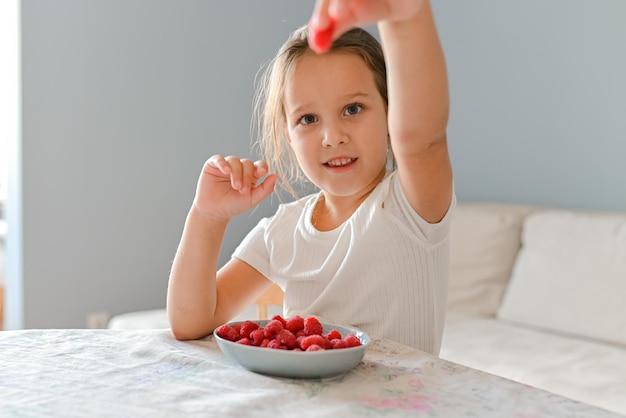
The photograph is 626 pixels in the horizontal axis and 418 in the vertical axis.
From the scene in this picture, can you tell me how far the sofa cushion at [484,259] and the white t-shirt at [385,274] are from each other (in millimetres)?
1793

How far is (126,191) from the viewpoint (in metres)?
3.30

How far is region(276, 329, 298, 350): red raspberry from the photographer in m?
0.79

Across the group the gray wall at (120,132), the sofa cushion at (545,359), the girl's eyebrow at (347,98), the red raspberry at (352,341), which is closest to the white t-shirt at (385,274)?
the girl's eyebrow at (347,98)

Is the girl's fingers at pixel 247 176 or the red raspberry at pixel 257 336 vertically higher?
the girl's fingers at pixel 247 176

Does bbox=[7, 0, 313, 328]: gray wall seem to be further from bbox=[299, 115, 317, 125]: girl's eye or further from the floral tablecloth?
the floral tablecloth

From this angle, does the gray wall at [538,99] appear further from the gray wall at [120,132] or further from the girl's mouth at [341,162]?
the girl's mouth at [341,162]

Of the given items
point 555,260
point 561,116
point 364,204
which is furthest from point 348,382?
point 561,116

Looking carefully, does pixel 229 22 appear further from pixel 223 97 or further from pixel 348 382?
pixel 348 382

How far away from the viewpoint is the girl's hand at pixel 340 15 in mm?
632

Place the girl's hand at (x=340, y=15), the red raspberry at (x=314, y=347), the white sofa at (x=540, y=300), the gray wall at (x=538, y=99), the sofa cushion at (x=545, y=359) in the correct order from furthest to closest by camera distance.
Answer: the gray wall at (x=538, y=99), the white sofa at (x=540, y=300), the sofa cushion at (x=545, y=359), the red raspberry at (x=314, y=347), the girl's hand at (x=340, y=15)

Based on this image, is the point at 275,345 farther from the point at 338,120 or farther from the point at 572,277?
the point at 572,277

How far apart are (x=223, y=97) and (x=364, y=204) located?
8.40 feet

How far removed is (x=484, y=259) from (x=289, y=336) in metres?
2.17

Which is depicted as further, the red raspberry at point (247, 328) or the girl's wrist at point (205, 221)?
the girl's wrist at point (205, 221)
